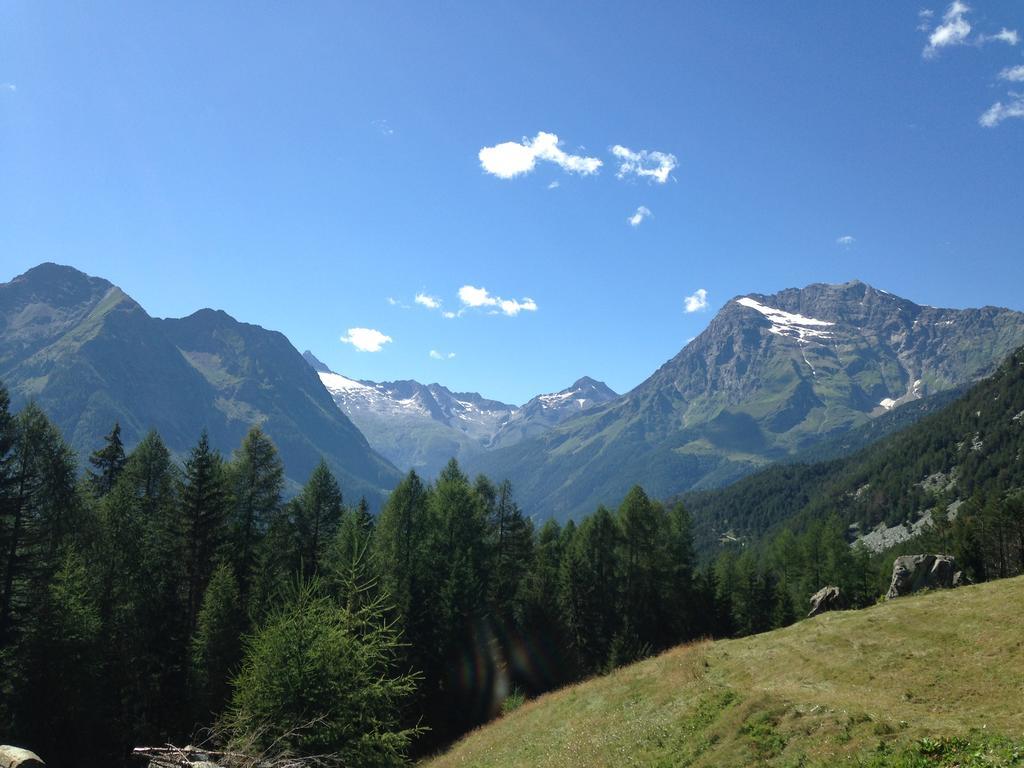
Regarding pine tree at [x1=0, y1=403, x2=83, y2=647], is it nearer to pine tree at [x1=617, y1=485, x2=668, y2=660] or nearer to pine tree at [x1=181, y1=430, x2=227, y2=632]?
pine tree at [x1=181, y1=430, x2=227, y2=632]

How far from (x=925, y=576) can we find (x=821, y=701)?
35480 mm

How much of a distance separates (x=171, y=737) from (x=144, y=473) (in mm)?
22915

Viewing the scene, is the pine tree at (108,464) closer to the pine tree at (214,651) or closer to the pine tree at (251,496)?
the pine tree at (251,496)

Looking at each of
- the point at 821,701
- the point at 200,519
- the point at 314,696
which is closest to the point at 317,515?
the point at 200,519

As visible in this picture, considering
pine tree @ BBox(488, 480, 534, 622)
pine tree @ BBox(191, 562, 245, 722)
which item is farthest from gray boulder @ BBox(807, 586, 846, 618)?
pine tree @ BBox(191, 562, 245, 722)

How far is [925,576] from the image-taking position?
49.6m

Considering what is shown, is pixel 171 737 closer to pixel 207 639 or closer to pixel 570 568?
pixel 207 639

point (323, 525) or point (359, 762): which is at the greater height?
point (323, 525)

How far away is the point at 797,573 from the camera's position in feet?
Answer: 335

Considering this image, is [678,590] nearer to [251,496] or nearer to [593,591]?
[593,591]

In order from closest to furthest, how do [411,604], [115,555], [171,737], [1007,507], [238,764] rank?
[238,764]
[171,737]
[115,555]
[411,604]
[1007,507]

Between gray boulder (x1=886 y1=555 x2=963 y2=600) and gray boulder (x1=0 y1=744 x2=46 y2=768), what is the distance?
56.7 metres

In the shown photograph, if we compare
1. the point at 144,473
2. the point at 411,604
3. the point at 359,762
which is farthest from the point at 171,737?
the point at 359,762

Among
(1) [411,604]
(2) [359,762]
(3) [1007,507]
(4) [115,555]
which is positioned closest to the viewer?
(2) [359,762]
